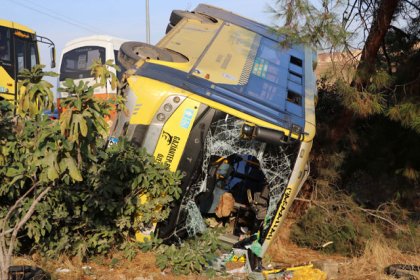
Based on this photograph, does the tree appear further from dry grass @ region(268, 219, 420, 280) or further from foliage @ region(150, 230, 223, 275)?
dry grass @ region(268, 219, 420, 280)

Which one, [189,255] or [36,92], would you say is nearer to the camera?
[36,92]

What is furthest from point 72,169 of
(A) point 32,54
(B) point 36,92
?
(A) point 32,54

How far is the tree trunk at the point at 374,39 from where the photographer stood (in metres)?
6.40

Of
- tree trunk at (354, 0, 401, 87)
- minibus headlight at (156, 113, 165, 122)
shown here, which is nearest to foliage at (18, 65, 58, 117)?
minibus headlight at (156, 113, 165, 122)

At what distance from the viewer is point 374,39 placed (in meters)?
6.87

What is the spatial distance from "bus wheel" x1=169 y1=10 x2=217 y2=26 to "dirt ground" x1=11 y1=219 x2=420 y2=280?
344 centimetres

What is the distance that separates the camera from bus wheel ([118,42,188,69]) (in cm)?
577

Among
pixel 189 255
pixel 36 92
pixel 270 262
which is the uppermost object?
pixel 36 92

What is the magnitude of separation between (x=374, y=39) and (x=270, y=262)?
3262 mm

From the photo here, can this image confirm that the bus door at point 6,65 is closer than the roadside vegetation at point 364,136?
No

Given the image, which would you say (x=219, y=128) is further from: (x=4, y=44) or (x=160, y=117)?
(x=4, y=44)

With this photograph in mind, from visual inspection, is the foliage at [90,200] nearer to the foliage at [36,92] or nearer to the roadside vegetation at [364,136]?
the foliage at [36,92]

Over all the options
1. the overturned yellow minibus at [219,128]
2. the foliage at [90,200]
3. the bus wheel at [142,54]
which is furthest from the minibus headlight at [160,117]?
the bus wheel at [142,54]

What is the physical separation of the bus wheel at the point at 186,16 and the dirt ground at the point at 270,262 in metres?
3.44
